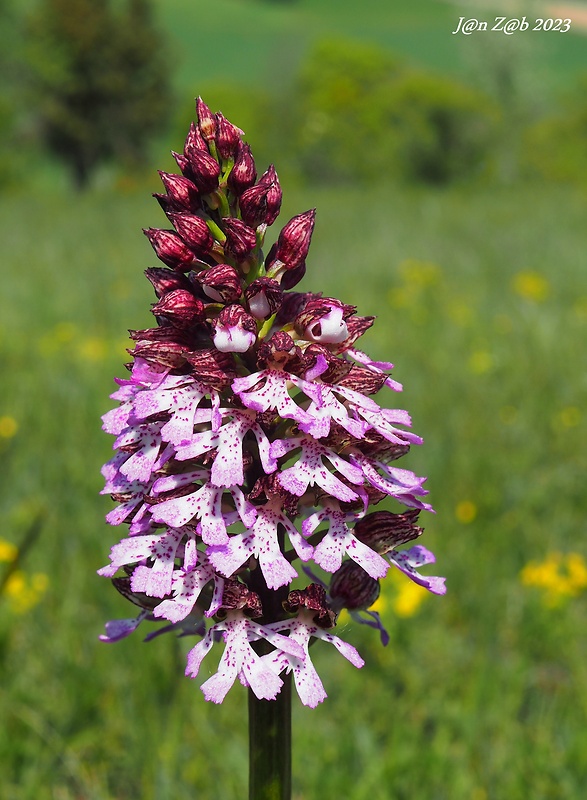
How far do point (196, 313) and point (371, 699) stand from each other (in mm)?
2404

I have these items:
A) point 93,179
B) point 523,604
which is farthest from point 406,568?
point 93,179

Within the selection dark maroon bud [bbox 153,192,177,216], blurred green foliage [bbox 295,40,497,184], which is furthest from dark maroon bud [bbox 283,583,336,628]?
blurred green foliage [bbox 295,40,497,184]

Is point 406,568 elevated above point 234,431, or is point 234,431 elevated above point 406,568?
point 234,431

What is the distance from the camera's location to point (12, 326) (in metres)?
9.02

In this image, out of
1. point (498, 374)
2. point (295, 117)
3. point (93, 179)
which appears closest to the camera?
A: point (498, 374)

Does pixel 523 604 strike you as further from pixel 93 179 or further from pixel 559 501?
pixel 93 179

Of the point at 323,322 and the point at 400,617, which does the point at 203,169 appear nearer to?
the point at 323,322

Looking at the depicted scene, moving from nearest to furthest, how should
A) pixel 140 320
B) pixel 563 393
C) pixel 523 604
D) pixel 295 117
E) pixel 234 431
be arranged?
pixel 234 431
pixel 523 604
pixel 563 393
pixel 140 320
pixel 295 117

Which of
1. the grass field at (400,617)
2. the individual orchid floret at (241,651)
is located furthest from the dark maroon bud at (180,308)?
the grass field at (400,617)

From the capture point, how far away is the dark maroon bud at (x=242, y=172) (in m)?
1.51

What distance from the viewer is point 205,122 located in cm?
156

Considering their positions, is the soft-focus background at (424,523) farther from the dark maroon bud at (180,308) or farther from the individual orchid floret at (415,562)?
the dark maroon bud at (180,308)

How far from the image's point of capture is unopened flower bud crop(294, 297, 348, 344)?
58.6 inches

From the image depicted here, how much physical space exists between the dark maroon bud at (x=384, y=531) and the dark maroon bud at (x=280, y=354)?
0.31 metres
